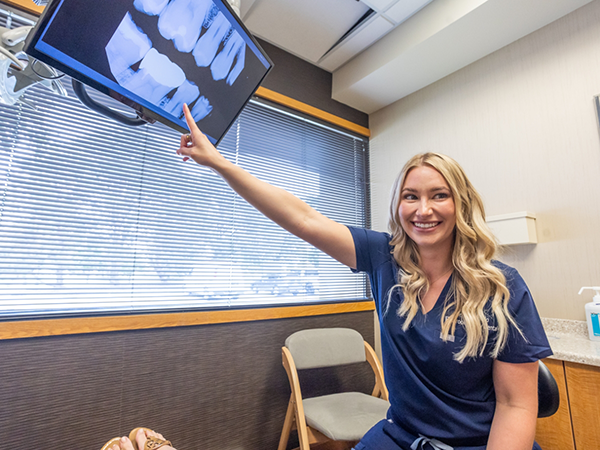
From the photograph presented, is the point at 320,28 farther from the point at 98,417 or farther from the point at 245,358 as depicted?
the point at 98,417

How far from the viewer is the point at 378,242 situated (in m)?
1.13

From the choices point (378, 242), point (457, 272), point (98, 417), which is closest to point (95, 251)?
point (98, 417)

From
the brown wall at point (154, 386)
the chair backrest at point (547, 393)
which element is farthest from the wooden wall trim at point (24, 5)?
the chair backrest at point (547, 393)

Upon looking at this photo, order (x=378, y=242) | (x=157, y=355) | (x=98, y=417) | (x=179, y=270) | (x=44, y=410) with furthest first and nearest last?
(x=179, y=270)
(x=157, y=355)
(x=98, y=417)
(x=44, y=410)
(x=378, y=242)

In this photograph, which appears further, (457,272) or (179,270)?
(179,270)

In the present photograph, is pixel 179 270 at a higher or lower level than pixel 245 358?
higher

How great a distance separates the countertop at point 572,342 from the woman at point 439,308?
0.76 meters

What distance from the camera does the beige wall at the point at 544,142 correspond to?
1899 mm

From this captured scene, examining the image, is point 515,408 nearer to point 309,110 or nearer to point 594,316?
point 594,316

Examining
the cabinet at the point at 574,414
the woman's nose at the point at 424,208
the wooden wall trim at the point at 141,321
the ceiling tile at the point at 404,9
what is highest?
the ceiling tile at the point at 404,9

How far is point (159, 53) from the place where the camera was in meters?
0.82

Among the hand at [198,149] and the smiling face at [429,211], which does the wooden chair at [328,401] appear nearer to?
the smiling face at [429,211]

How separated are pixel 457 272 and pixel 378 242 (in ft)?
0.83

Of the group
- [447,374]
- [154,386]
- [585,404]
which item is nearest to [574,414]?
[585,404]
